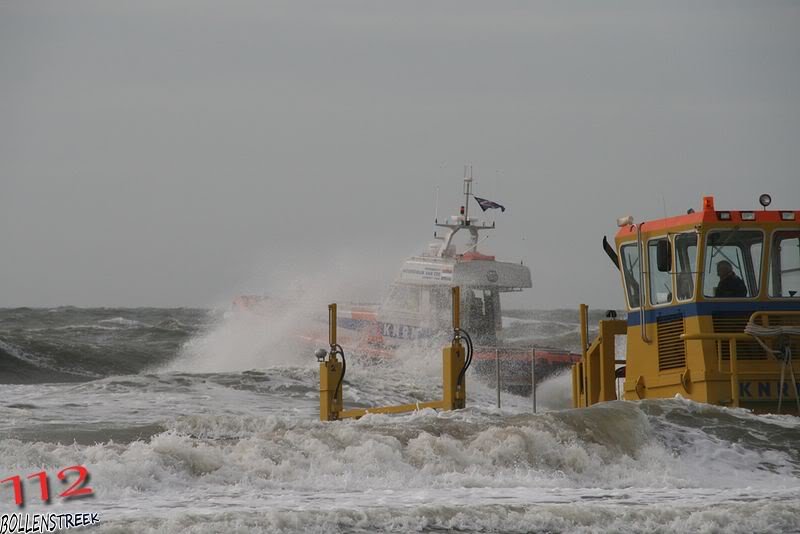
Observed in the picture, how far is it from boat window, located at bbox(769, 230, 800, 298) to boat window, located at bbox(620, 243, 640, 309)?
162 centimetres

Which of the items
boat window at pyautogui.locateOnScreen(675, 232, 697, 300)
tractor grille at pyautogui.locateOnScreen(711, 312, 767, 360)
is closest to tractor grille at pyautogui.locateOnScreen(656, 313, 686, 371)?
boat window at pyautogui.locateOnScreen(675, 232, 697, 300)

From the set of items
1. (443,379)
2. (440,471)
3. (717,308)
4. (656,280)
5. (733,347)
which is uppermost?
(656,280)

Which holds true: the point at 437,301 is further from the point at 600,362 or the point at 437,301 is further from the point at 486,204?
the point at 600,362

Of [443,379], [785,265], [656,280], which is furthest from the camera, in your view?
[443,379]

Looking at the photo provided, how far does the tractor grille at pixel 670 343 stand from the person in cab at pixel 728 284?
521 millimetres

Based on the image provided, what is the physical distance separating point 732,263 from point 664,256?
77 cm

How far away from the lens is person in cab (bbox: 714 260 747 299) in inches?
579

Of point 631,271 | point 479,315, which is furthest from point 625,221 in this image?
point 479,315

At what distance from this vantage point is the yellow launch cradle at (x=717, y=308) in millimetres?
14336

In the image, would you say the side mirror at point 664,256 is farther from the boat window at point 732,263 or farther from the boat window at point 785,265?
the boat window at point 785,265

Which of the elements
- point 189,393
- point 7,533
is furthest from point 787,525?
point 189,393

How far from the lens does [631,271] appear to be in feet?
52.2

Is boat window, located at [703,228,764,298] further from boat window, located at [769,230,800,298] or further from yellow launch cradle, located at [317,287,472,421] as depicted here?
yellow launch cradle, located at [317,287,472,421]

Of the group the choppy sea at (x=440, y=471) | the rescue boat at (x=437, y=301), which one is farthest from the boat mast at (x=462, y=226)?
the choppy sea at (x=440, y=471)
